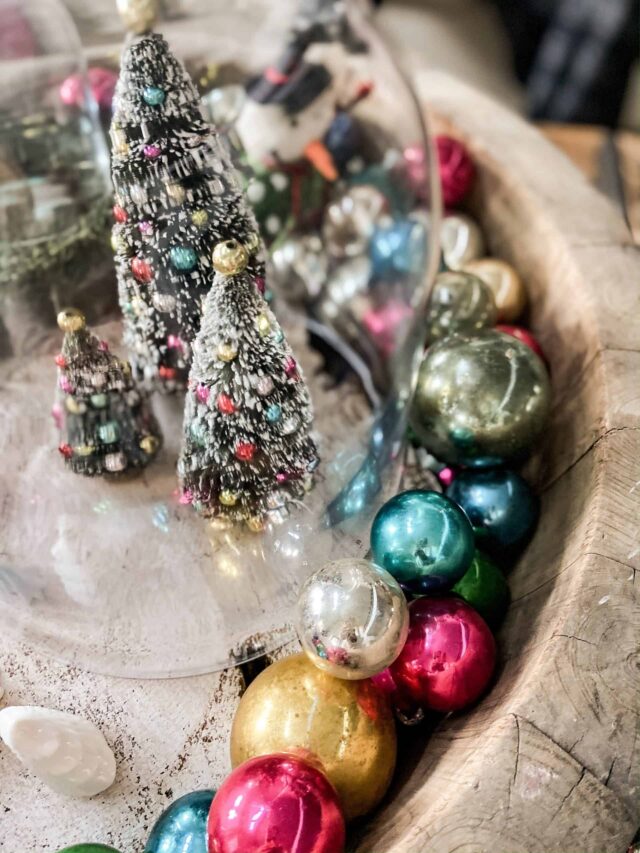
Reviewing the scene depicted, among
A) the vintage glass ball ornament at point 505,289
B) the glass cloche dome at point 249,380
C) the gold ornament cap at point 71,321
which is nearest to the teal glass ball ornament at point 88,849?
the glass cloche dome at point 249,380

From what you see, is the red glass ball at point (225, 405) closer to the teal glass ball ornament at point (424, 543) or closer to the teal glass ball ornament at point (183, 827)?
the teal glass ball ornament at point (424, 543)

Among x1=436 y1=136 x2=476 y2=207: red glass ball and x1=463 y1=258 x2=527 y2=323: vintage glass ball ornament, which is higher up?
x1=436 y1=136 x2=476 y2=207: red glass ball

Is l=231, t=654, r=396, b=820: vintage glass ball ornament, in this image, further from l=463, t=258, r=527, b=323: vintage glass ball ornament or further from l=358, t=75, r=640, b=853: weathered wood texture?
l=463, t=258, r=527, b=323: vintage glass ball ornament

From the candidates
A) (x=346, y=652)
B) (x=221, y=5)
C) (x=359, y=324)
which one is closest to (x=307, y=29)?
(x=221, y=5)

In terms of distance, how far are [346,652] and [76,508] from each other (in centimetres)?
34

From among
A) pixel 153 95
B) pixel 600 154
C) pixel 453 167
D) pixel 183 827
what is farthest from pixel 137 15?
pixel 600 154

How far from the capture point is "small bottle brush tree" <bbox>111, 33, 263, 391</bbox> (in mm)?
686

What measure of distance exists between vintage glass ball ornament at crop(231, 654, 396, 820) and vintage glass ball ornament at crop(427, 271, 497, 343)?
46 cm

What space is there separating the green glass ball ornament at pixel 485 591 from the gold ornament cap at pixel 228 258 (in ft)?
1.16

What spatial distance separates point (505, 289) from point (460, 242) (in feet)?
0.44

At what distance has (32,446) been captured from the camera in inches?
33.4

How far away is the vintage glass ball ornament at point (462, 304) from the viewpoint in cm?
96

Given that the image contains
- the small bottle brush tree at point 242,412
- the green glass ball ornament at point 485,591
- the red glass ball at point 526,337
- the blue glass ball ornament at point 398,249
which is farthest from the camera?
the blue glass ball ornament at point 398,249

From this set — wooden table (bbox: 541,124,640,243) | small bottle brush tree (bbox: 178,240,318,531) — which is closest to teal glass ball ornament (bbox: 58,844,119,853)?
small bottle brush tree (bbox: 178,240,318,531)
